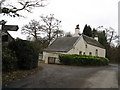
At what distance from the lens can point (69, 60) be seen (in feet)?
66.3

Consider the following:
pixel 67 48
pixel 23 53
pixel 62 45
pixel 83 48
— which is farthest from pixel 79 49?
pixel 23 53

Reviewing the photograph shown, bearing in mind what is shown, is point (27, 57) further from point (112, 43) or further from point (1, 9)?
point (112, 43)

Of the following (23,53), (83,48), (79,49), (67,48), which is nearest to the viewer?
(23,53)

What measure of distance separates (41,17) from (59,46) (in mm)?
14227

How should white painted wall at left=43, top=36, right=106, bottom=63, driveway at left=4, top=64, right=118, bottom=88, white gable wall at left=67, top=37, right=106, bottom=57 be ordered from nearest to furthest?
driveway at left=4, top=64, right=118, bottom=88, white painted wall at left=43, top=36, right=106, bottom=63, white gable wall at left=67, top=37, right=106, bottom=57

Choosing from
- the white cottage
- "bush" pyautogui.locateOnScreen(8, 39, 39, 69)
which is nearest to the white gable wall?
the white cottage

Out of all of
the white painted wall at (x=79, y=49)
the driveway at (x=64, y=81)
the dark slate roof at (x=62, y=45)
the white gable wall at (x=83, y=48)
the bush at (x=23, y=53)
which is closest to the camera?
the driveway at (x=64, y=81)

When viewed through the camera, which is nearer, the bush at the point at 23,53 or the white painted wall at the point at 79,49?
the bush at the point at 23,53

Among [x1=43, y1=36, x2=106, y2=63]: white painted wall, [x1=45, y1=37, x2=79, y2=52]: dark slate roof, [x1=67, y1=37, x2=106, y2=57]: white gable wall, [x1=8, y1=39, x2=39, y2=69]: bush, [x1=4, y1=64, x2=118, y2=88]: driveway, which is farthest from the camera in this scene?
[x1=67, y1=37, x2=106, y2=57]: white gable wall

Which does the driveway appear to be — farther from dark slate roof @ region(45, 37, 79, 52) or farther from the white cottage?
dark slate roof @ region(45, 37, 79, 52)

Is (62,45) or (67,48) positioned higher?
(62,45)

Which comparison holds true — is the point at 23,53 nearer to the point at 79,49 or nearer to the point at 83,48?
the point at 79,49

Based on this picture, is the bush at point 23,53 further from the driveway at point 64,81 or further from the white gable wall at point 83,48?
the white gable wall at point 83,48

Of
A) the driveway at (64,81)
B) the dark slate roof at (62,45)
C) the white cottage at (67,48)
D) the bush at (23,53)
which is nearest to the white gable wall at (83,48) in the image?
the white cottage at (67,48)
